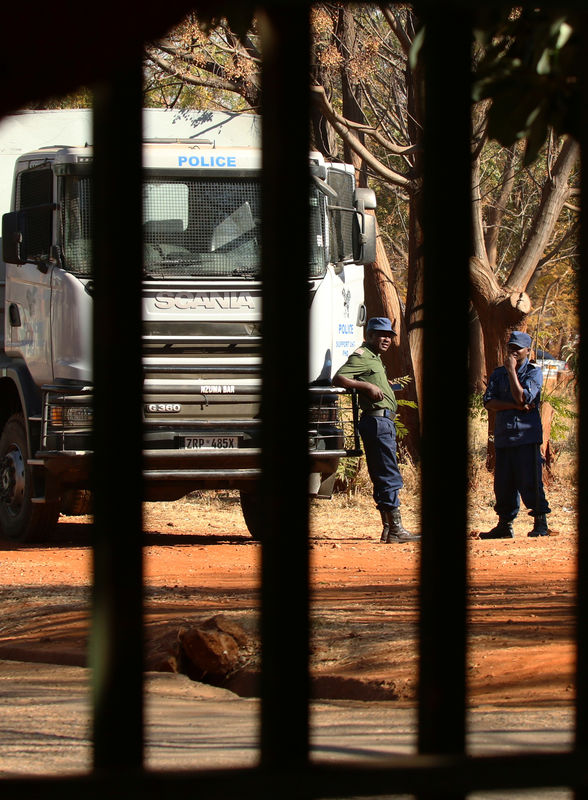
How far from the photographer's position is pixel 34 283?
9.67m

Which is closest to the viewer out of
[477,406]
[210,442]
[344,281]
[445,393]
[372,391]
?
[445,393]

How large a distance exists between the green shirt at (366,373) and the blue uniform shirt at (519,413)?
0.98 meters

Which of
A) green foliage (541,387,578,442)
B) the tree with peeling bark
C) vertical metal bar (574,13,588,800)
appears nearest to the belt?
the tree with peeling bark

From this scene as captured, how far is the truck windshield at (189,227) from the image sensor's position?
9.24 meters

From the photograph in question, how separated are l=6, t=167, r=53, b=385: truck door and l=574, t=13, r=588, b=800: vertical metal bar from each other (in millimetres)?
8470

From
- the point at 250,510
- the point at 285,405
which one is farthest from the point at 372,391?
the point at 285,405

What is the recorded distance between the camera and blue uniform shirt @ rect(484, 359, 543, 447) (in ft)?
32.8

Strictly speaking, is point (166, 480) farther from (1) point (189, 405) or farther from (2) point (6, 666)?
(2) point (6, 666)

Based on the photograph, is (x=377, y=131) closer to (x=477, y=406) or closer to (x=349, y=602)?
(x=477, y=406)

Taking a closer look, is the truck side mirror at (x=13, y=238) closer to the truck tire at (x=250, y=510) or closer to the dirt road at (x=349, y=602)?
the dirt road at (x=349, y=602)

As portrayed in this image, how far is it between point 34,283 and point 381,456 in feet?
11.4

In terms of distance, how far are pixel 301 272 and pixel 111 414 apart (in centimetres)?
25

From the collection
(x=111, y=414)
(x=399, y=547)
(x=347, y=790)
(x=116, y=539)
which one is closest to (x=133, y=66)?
(x=111, y=414)

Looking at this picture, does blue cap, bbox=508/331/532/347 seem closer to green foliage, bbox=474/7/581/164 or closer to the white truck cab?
the white truck cab
